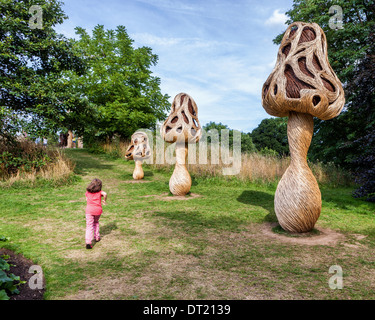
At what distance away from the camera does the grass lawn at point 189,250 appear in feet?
10.7

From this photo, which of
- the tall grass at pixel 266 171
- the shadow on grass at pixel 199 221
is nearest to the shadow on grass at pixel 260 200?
the shadow on grass at pixel 199 221

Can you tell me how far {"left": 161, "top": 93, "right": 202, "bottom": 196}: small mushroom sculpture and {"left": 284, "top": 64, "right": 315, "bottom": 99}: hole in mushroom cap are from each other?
4390 mm

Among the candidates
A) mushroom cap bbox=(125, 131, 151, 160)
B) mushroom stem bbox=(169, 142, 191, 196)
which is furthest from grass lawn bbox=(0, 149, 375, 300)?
mushroom cap bbox=(125, 131, 151, 160)

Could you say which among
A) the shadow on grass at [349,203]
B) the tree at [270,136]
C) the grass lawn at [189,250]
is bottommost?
the grass lawn at [189,250]

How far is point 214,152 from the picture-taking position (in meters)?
15.9

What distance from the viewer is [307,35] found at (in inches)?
212

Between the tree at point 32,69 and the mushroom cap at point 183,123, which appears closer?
the mushroom cap at point 183,123

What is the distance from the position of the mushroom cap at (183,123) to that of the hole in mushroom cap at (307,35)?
461 cm

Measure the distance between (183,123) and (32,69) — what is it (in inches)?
322

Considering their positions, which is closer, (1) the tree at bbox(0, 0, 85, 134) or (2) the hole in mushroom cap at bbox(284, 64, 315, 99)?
(2) the hole in mushroom cap at bbox(284, 64, 315, 99)

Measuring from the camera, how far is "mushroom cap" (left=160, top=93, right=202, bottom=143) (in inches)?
357

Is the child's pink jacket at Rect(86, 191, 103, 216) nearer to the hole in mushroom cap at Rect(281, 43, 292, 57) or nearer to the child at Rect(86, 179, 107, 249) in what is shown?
the child at Rect(86, 179, 107, 249)

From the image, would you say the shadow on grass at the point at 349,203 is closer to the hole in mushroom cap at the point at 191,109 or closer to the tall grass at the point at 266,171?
the tall grass at the point at 266,171

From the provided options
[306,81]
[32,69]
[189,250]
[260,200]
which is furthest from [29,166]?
[306,81]
